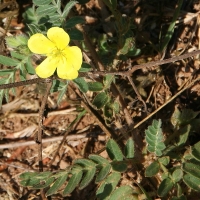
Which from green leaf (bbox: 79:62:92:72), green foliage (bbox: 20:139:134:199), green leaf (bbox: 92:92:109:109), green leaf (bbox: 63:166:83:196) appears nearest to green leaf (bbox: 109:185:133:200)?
green foliage (bbox: 20:139:134:199)

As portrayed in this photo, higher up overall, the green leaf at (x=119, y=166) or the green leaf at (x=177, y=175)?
the green leaf at (x=119, y=166)

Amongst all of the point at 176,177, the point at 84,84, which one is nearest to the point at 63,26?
the point at 84,84

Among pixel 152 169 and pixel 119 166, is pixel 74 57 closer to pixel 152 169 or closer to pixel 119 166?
pixel 119 166

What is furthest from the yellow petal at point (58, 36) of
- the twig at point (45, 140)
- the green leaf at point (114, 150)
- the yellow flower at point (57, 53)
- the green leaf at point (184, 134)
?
the twig at point (45, 140)

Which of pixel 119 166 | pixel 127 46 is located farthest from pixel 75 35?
pixel 119 166

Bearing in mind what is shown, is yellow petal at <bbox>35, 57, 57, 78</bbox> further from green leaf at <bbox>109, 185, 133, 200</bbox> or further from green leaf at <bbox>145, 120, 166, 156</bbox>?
green leaf at <bbox>109, 185, 133, 200</bbox>

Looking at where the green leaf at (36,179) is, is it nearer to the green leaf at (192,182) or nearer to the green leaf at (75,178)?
the green leaf at (75,178)
